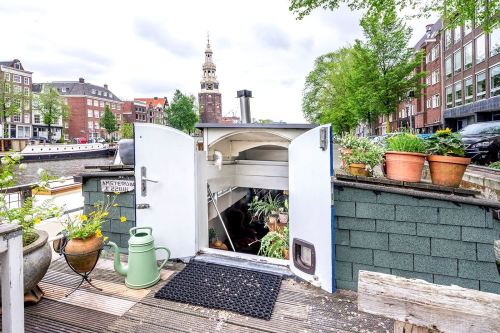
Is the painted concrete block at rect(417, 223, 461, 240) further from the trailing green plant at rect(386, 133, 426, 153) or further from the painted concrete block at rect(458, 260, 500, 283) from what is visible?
the trailing green plant at rect(386, 133, 426, 153)

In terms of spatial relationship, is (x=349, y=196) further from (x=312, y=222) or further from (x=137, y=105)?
(x=137, y=105)

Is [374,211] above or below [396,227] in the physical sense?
above

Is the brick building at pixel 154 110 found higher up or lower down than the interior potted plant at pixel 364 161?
higher up

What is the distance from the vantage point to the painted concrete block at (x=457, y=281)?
255 cm

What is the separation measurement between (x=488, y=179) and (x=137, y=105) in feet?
207

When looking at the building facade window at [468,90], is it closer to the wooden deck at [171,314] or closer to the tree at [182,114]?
→ the wooden deck at [171,314]

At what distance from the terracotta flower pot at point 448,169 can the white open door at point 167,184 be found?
8.89 feet

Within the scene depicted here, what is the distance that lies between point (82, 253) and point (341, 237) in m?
2.73

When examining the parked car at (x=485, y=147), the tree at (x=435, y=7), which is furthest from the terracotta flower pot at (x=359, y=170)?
the parked car at (x=485, y=147)

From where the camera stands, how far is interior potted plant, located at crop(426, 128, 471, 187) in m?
2.69

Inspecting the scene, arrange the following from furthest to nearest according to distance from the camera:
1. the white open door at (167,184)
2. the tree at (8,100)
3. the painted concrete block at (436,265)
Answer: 1. the tree at (8,100)
2. the white open door at (167,184)
3. the painted concrete block at (436,265)

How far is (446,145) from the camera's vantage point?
2805 mm

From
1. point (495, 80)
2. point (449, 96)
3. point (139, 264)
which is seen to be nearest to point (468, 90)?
point (449, 96)

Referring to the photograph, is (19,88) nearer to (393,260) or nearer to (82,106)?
(82,106)
